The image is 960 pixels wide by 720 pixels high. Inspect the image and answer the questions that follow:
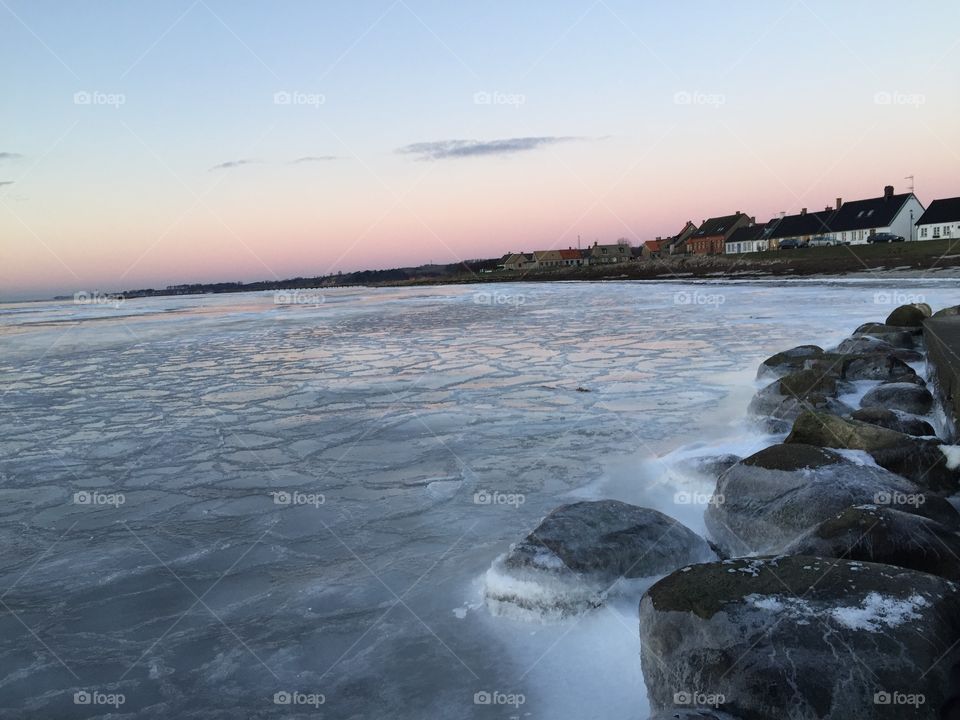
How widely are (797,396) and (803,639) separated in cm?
515

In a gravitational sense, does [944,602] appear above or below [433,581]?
above

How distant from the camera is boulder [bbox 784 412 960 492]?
4480 millimetres

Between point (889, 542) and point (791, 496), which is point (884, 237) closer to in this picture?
point (791, 496)

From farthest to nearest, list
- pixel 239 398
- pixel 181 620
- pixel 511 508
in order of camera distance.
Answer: pixel 239 398, pixel 511 508, pixel 181 620

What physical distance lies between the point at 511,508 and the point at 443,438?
2246 mm

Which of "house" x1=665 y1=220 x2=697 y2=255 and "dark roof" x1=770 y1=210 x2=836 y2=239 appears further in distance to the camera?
"house" x1=665 y1=220 x2=697 y2=255

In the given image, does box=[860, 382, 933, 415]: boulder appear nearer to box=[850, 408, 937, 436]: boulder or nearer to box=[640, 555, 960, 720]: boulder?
box=[850, 408, 937, 436]: boulder

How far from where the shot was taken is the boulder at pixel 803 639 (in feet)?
7.45

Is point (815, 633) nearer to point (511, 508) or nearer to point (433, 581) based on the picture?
point (433, 581)

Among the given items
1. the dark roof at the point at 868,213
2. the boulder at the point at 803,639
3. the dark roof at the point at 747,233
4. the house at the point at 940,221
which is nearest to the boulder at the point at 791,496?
the boulder at the point at 803,639

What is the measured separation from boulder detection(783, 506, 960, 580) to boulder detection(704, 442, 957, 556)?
43 centimetres

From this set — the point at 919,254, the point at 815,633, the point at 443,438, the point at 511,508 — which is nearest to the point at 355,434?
the point at 443,438

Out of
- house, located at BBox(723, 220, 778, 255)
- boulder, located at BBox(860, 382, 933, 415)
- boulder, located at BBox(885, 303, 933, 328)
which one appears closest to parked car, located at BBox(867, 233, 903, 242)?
house, located at BBox(723, 220, 778, 255)

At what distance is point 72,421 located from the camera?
8867mm
